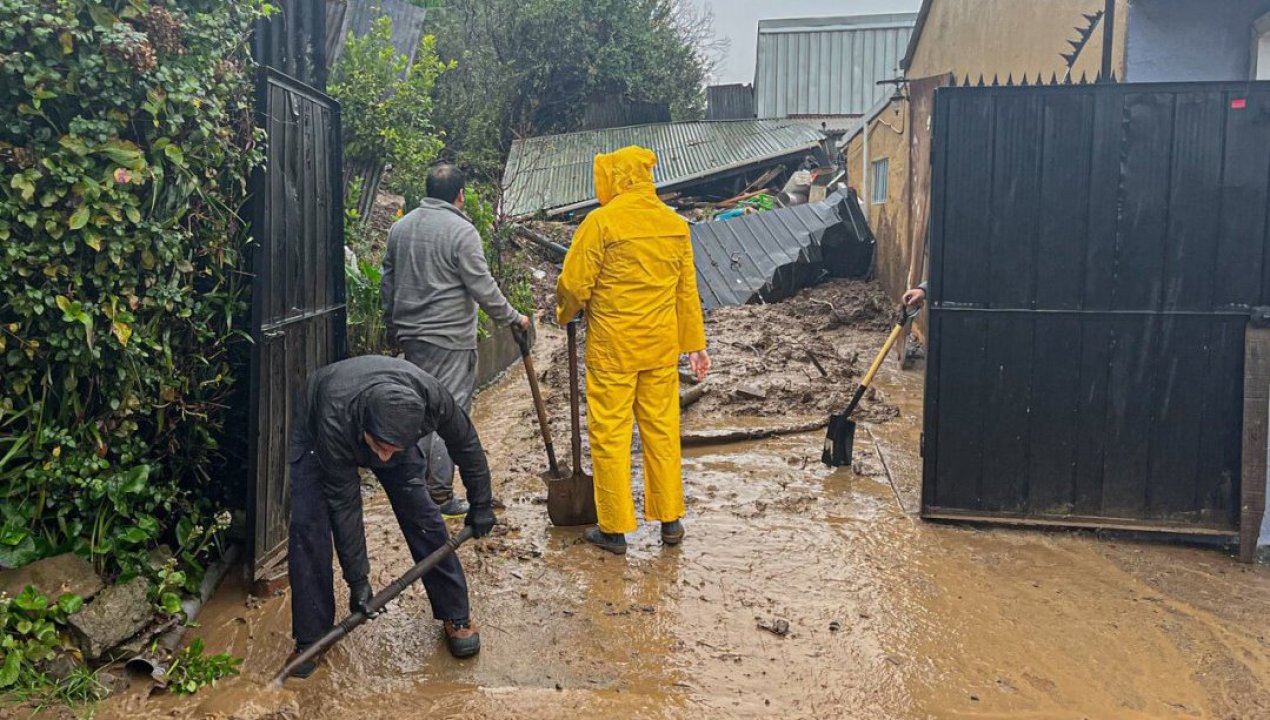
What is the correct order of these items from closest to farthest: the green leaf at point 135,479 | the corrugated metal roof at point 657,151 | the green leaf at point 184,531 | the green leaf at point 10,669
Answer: the green leaf at point 10,669 → the green leaf at point 135,479 → the green leaf at point 184,531 → the corrugated metal roof at point 657,151

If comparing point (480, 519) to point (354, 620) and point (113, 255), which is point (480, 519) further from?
point (113, 255)

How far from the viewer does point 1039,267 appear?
5125mm

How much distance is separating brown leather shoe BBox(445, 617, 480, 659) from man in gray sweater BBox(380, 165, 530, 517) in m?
1.45

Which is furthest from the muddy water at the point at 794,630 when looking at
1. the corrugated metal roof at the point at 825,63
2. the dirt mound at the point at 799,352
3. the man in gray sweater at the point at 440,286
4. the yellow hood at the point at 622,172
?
the corrugated metal roof at the point at 825,63

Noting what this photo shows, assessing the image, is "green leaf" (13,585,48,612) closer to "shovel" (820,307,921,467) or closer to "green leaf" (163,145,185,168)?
"green leaf" (163,145,185,168)

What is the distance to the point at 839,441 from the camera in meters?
6.43

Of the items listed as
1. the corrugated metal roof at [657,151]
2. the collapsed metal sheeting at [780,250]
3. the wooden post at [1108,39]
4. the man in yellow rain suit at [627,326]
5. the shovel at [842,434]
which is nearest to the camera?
the man in yellow rain suit at [627,326]

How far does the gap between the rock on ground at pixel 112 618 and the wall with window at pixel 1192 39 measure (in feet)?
21.0

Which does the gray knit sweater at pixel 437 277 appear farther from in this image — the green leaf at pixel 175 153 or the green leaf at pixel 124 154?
the green leaf at pixel 124 154

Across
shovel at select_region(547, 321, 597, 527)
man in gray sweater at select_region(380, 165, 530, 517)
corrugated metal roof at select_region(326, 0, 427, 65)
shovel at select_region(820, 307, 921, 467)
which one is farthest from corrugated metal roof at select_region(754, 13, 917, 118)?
shovel at select_region(547, 321, 597, 527)

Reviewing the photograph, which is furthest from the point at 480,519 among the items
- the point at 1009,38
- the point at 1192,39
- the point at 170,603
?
the point at 1009,38

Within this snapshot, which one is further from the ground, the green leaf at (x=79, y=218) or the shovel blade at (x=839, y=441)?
the green leaf at (x=79, y=218)

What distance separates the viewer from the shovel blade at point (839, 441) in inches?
251

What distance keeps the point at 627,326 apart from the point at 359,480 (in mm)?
1696
